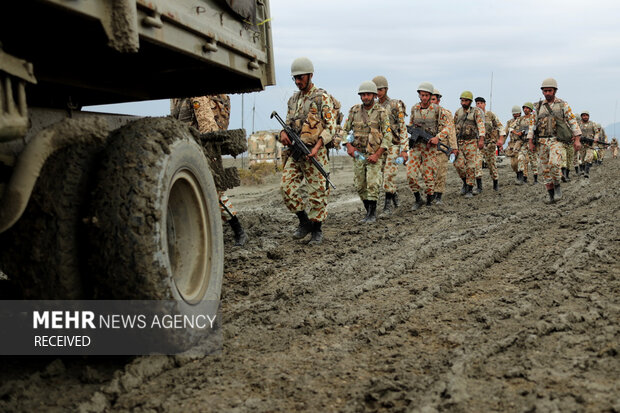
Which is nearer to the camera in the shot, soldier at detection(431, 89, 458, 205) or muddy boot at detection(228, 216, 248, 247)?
muddy boot at detection(228, 216, 248, 247)

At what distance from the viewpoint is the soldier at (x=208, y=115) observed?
687 centimetres

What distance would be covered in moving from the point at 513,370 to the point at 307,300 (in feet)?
6.31

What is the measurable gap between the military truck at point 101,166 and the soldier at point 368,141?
5849 millimetres

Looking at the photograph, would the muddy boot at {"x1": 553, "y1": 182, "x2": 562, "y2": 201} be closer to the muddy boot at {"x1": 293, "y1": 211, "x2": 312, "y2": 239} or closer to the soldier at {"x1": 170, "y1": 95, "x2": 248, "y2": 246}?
the muddy boot at {"x1": 293, "y1": 211, "x2": 312, "y2": 239}

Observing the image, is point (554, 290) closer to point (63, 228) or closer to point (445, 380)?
point (445, 380)

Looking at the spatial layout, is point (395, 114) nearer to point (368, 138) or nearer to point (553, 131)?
point (368, 138)

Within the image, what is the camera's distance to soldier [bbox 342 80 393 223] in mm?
9438

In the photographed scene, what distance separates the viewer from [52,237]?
2754 mm

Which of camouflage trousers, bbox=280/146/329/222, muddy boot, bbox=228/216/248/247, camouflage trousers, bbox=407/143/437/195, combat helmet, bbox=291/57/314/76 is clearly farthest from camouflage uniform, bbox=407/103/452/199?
muddy boot, bbox=228/216/248/247

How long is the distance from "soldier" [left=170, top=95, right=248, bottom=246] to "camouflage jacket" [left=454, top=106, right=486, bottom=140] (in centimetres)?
740

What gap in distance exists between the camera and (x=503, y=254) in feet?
19.9

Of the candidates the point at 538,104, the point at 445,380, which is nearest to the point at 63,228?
the point at 445,380

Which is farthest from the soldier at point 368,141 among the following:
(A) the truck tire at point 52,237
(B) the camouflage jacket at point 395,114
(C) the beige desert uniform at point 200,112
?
(A) the truck tire at point 52,237

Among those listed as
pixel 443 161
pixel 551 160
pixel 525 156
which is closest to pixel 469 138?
pixel 443 161
